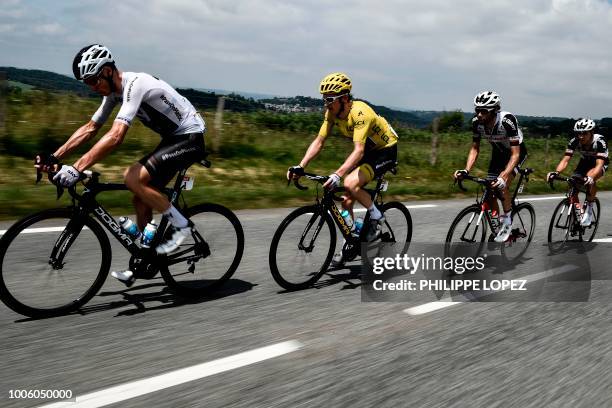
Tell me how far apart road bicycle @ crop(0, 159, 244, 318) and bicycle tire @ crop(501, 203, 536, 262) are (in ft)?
13.5

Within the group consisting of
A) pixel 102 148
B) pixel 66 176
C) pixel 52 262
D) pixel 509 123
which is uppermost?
pixel 509 123

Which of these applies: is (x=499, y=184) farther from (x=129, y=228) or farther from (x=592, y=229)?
(x=129, y=228)

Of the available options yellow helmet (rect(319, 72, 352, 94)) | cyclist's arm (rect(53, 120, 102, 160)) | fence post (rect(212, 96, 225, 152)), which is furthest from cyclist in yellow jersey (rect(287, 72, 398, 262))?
fence post (rect(212, 96, 225, 152))

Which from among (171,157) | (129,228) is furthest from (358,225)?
(129,228)

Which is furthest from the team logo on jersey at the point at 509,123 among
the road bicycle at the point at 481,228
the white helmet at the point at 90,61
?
the white helmet at the point at 90,61

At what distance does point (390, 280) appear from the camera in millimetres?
5992

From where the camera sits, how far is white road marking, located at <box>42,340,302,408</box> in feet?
10.2

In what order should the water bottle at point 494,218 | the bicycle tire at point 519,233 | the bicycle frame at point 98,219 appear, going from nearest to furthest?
the bicycle frame at point 98,219
the water bottle at point 494,218
the bicycle tire at point 519,233

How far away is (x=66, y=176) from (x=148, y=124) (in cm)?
100

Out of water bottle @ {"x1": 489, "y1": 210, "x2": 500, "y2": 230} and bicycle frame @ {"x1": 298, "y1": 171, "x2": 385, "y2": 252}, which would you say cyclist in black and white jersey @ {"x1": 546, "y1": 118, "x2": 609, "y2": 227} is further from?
bicycle frame @ {"x1": 298, "y1": 171, "x2": 385, "y2": 252}

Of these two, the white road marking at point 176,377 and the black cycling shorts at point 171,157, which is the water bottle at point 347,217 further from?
the white road marking at point 176,377

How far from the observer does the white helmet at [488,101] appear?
6.42m

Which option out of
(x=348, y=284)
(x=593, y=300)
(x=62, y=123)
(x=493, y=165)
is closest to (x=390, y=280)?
(x=348, y=284)

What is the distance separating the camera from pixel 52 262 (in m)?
4.48
